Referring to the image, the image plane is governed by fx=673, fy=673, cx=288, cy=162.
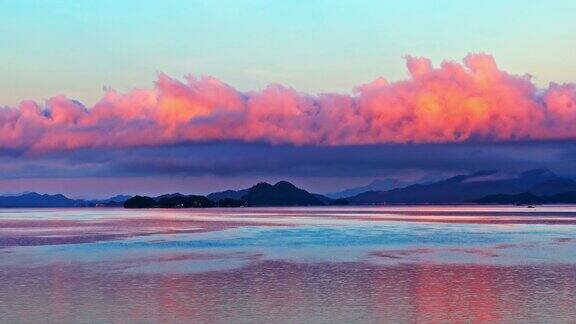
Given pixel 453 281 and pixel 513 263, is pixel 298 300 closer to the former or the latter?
pixel 453 281

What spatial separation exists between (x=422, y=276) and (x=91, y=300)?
17365 mm

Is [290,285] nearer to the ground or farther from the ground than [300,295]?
farther from the ground

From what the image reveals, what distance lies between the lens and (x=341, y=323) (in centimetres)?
2405

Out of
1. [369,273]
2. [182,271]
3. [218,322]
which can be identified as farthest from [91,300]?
[369,273]

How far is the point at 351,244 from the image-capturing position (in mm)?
61031

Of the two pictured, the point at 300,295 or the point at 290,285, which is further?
the point at 290,285

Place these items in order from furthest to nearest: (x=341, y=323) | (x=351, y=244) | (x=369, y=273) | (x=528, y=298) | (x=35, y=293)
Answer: (x=351, y=244) → (x=369, y=273) → (x=35, y=293) → (x=528, y=298) → (x=341, y=323)

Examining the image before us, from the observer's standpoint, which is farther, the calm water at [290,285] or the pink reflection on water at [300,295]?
the calm water at [290,285]

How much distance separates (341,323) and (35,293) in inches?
602

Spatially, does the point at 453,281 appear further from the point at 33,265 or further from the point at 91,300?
the point at 33,265

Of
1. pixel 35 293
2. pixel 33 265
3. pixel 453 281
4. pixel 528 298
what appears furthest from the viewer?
pixel 33 265

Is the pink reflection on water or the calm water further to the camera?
the calm water

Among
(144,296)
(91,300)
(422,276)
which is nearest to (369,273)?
(422,276)

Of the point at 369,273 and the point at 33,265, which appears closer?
the point at 369,273
